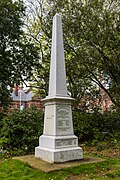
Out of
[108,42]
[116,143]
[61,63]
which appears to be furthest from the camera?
[108,42]

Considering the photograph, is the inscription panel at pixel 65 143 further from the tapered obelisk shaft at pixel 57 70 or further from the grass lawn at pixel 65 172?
the tapered obelisk shaft at pixel 57 70

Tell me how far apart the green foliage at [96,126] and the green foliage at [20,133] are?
2.10 m

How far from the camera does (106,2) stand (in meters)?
11.1

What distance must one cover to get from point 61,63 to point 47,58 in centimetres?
841

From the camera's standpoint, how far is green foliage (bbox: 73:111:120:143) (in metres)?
10.5

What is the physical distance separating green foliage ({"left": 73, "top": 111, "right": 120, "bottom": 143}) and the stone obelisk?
162 inches

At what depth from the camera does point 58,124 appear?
19.8 ft

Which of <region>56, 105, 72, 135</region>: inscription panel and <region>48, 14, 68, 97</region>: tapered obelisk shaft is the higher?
<region>48, 14, 68, 97</region>: tapered obelisk shaft

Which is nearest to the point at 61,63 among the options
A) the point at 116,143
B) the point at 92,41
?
the point at 92,41

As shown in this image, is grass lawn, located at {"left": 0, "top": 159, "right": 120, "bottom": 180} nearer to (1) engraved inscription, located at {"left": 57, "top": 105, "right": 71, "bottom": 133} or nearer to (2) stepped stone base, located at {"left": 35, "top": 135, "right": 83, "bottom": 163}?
(2) stepped stone base, located at {"left": 35, "top": 135, "right": 83, "bottom": 163}

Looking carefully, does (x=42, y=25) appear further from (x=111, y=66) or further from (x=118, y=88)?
(x=118, y=88)

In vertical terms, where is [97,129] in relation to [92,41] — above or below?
below

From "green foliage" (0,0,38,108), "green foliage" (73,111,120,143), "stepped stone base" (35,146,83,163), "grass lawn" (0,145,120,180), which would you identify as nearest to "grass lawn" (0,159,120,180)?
"grass lawn" (0,145,120,180)

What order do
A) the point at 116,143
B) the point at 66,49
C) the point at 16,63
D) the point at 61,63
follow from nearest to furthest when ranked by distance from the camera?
1. the point at 61,63
2. the point at 116,143
3. the point at 66,49
4. the point at 16,63
